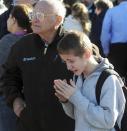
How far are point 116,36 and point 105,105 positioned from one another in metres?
4.89

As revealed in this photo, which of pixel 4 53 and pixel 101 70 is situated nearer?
pixel 101 70

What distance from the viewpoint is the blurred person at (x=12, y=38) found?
506 cm

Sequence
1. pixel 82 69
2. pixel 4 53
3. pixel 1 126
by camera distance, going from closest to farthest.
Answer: pixel 82 69, pixel 4 53, pixel 1 126

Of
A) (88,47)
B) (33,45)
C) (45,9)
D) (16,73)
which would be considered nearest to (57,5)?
(45,9)

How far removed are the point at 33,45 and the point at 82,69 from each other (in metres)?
1.10

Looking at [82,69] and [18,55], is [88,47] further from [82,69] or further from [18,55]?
[18,55]

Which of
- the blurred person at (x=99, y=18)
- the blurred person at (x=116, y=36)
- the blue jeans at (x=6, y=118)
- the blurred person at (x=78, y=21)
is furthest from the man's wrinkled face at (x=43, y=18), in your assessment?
the blurred person at (x=99, y=18)

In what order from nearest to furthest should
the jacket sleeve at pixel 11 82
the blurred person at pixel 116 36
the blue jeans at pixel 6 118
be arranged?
the jacket sleeve at pixel 11 82 → the blue jeans at pixel 6 118 → the blurred person at pixel 116 36

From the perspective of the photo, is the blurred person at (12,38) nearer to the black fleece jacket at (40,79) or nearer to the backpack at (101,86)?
the black fleece jacket at (40,79)

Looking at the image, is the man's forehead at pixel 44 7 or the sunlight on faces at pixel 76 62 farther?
the man's forehead at pixel 44 7

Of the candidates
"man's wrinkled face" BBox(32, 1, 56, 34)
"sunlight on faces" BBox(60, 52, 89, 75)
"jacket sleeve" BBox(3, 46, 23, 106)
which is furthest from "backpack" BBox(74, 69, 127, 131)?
"jacket sleeve" BBox(3, 46, 23, 106)

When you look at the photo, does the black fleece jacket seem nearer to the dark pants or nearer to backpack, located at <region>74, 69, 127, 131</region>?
backpack, located at <region>74, 69, 127, 131</region>

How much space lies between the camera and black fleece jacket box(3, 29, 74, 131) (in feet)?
14.4

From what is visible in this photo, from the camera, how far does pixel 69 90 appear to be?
3479 millimetres
